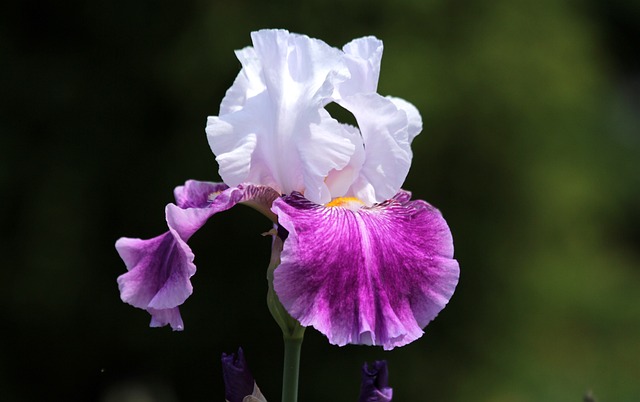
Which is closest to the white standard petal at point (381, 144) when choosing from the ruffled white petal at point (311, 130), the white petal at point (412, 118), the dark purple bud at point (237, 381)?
the ruffled white petal at point (311, 130)

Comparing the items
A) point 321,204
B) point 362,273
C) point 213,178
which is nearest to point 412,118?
point 321,204

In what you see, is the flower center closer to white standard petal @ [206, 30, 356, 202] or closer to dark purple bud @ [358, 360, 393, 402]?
white standard petal @ [206, 30, 356, 202]

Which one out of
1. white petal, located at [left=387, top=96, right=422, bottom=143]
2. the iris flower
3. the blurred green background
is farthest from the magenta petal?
the blurred green background

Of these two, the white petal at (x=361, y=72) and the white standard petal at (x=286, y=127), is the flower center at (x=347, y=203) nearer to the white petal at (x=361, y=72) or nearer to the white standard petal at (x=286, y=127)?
the white standard petal at (x=286, y=127)

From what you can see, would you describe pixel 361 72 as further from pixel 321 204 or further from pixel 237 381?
pixel 237 381

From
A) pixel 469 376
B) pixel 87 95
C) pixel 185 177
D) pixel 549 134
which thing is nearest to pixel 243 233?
pixel 185 177

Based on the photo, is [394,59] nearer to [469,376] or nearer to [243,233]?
[243,233]
